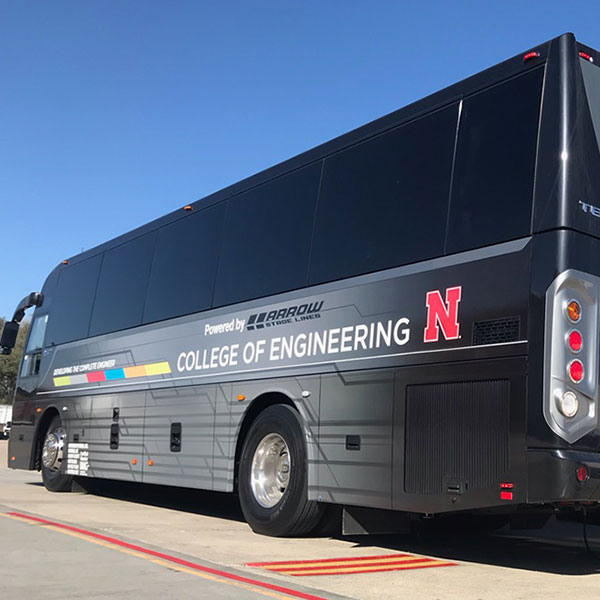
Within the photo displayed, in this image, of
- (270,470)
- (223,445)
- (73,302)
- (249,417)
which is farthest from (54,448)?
(270,470)

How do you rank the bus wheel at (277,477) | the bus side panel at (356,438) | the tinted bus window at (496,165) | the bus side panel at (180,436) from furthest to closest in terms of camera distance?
the bus side panel at (180,436)
the bus wheel at (277,477)
the bus side panel at (356,438)
the tinted bus window at (496,165)

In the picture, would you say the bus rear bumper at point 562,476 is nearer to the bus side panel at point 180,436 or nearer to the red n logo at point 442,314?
the red n logo at point 442,314

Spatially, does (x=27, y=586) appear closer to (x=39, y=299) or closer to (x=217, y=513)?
(x=217, y=513)

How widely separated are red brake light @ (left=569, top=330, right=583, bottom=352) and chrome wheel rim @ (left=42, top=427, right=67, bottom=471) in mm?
9843

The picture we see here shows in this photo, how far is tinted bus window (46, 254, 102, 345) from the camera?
46.0 feet

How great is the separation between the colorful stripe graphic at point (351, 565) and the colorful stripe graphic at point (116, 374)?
4387 millimetres

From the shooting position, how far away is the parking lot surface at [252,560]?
5.93 m

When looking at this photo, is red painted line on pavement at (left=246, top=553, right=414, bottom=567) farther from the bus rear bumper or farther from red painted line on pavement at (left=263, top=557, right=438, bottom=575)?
the bus rear bumper

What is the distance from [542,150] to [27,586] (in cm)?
482

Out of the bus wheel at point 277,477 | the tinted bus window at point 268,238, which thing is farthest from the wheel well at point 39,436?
the bus wheel at point 277,477

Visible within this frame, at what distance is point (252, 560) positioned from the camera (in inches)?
288

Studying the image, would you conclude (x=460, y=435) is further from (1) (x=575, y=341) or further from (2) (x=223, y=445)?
(2) (x=223, y=445)

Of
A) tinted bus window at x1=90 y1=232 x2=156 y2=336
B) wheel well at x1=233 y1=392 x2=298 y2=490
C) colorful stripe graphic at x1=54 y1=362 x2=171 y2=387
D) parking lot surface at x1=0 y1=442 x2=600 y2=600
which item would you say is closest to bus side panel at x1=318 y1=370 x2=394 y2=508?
parking lot surface at x1=0 y1=442 x2=600 y2=600

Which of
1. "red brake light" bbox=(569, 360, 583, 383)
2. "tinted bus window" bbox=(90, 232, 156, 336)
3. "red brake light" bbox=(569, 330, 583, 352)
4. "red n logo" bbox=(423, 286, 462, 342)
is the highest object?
"tinted bus window" bbox=(90, 232, 156, 336)
